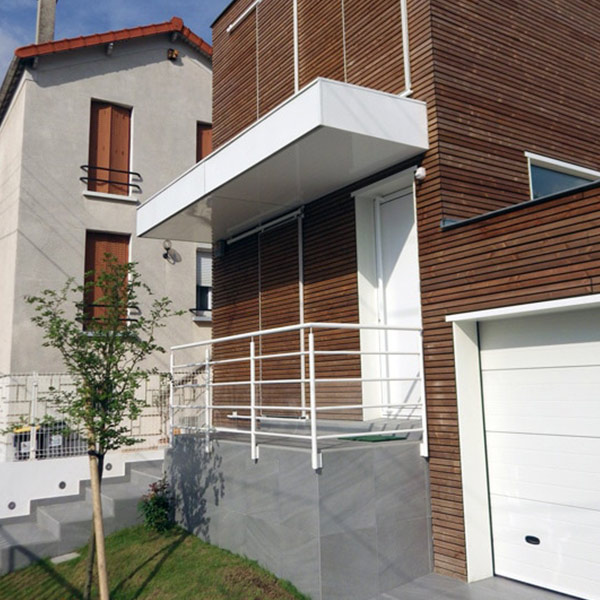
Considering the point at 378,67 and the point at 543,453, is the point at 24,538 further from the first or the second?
the point at 378,67

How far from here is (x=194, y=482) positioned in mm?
7750

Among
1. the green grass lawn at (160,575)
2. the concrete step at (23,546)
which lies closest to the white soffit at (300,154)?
the green grass lawn at (160,575)

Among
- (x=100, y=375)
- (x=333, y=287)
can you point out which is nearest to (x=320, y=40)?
(x=333, y=287)

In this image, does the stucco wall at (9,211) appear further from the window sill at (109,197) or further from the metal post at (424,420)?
the metal post at (424,420)

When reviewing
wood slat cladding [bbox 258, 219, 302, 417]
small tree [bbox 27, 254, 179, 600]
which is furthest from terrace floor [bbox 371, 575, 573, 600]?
wood slat cladding [bbox 258, 219, 302, 417]

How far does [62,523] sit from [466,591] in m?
5.09

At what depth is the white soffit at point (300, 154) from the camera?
20.3ft

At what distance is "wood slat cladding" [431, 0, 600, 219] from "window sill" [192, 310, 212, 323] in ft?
29.6

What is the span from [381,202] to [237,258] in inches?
129

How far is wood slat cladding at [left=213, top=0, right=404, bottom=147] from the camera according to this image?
7.52 metres

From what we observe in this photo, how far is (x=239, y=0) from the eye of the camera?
35.2 feet

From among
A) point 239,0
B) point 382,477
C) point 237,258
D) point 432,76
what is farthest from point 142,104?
point 382,477

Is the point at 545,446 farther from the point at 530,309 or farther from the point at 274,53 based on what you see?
the point at 274,53

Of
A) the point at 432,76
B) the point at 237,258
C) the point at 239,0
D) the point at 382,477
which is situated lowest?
the point at 382,477
